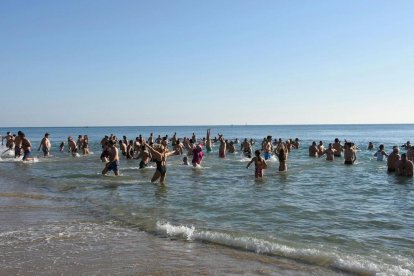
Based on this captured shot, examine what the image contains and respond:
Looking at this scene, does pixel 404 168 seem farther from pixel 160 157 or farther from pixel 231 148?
pixel 231 148

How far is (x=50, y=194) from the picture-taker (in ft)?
40.1

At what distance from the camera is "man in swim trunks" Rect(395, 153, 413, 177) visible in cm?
1644

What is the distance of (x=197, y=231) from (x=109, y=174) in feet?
32.2

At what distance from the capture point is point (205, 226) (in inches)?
335

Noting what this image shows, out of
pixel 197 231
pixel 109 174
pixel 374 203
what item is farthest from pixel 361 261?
pixel 109 174

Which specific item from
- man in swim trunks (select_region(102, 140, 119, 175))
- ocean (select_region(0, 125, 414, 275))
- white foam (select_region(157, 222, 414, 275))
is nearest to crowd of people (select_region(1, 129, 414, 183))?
man in swim trunks (select_region(102, 140, 119, 175))

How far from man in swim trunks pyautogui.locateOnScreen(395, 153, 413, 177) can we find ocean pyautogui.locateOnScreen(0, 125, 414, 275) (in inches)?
51.2

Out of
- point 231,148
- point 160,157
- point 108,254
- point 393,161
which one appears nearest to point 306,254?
point 108,254

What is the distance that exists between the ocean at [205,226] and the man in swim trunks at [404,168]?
130 cm

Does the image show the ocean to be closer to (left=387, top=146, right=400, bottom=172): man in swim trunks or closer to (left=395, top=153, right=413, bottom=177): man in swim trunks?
(left=395, top=153, right=413, bottom=177): man in swim trunks

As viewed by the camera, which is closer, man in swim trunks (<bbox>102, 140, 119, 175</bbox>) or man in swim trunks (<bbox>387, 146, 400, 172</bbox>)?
man in swim trunks (<bbox>102, 140, 119, 175</bbox>)

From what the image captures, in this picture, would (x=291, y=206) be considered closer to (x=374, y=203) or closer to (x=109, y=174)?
(x=374, y=203)

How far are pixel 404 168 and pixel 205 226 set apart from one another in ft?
35.9

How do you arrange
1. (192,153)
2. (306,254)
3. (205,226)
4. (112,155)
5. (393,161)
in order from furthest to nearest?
(192,153) < (393,161) < (112,155) < (205,226) < (306,254)
